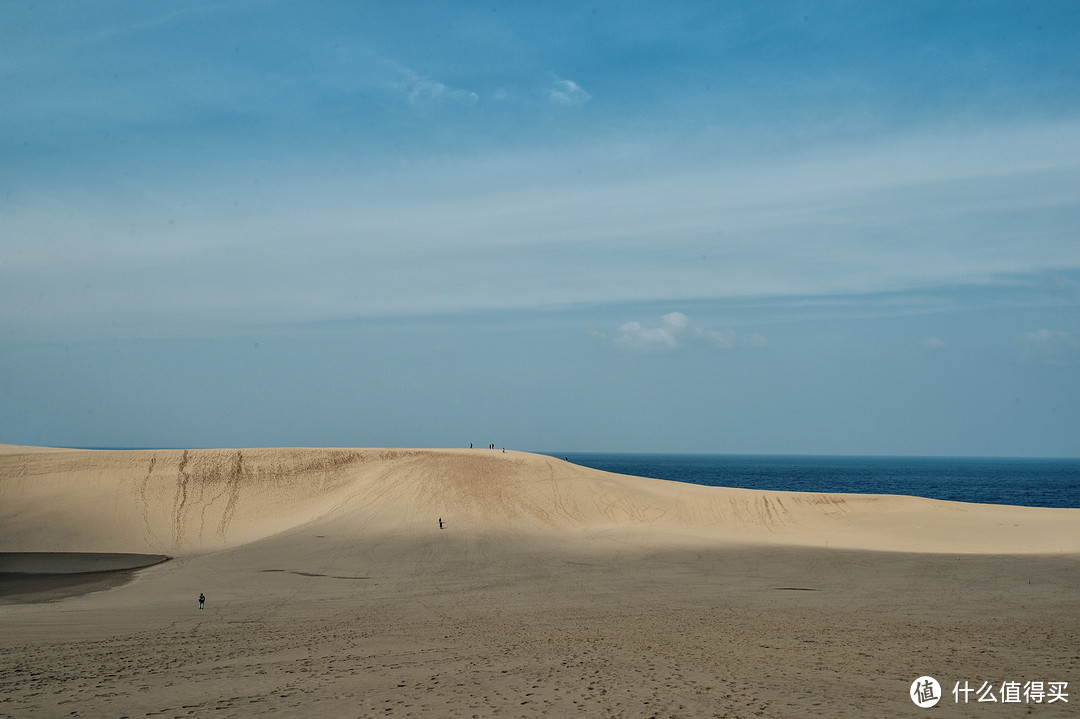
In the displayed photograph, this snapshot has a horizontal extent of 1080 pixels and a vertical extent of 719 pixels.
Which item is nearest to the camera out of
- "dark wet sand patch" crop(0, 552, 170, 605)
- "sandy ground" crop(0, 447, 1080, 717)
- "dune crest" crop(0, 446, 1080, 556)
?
"sandy ground" crop(0, 447, 1080, 717)

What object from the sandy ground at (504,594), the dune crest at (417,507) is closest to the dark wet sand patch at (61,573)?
the sandy ground at (504,594)

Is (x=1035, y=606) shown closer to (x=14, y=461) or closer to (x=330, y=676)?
(x=330, y=676)

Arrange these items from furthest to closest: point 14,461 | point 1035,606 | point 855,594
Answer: point 14,461 → point 855,594 → point 1035,606

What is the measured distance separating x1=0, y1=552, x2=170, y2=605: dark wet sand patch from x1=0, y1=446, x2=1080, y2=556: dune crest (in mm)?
1332

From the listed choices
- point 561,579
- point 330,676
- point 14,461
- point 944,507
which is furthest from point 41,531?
point 944,507

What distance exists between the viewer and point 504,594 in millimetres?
17688

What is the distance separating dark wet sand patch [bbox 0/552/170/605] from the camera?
19109mm

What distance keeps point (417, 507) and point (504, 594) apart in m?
11.7

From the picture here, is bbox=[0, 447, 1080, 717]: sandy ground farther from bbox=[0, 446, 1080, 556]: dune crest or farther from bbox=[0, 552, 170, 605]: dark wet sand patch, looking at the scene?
bbox=[0, 552, 170, 605]: dark wet sand patch

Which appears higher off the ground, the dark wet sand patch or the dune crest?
the dune crest

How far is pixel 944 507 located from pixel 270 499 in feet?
93.4

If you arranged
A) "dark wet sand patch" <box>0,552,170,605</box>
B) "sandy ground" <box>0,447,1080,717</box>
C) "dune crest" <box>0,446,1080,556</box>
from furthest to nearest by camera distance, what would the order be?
"dune crest" <box>0,446,1080,556</box> < "dark wet sand patch" <box>0,552,170,605</box> < "sandy ground" <box>0,447,1080,717</box>

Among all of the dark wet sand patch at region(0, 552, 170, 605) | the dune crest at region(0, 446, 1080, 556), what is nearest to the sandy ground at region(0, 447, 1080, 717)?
the dune crest at region(0, 446, 1080, 556)

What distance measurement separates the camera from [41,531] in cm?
2911
